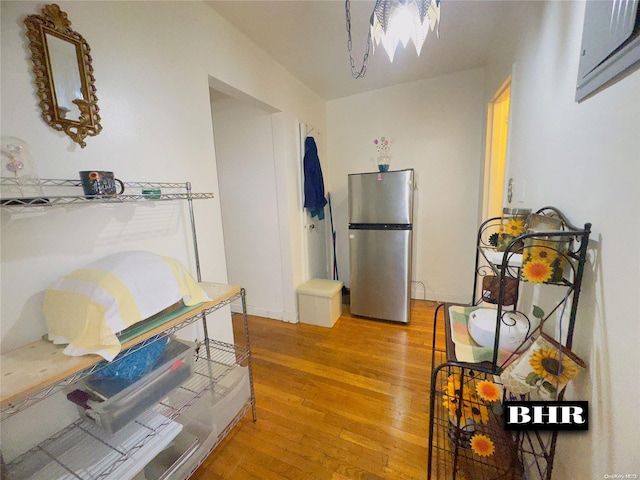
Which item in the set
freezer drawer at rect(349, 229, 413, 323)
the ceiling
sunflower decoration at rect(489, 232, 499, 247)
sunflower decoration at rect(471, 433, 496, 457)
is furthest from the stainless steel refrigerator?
sunflower decoration at rect(471, 433, 496, 457)

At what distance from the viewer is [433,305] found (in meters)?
2.90

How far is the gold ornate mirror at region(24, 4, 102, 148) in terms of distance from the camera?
2.79 ft

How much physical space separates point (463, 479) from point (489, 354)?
0.74 meters

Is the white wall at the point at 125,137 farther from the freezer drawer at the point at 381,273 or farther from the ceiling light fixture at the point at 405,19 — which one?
the freezer drawer at the point at 381,273

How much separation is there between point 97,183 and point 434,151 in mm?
2879

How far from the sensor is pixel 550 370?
0.70 metres

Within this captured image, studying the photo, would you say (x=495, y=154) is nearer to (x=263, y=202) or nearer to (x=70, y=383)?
(x=263, y=202)

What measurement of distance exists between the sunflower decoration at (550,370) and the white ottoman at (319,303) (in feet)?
6.06

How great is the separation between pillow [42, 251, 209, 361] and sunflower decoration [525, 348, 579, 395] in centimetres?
123

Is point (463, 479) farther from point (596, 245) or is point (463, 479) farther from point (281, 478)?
point (596, 245)

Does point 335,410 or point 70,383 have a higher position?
point 70,383

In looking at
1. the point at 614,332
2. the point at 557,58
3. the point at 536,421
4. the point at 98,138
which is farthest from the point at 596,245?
the point at 98,138

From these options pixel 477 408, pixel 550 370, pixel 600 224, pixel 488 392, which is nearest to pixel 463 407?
pixel 477 408

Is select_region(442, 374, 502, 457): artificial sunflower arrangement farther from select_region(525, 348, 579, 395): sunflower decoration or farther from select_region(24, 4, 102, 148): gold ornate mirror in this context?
select_region(24, 4, 102, 148): gold ornate mirror
